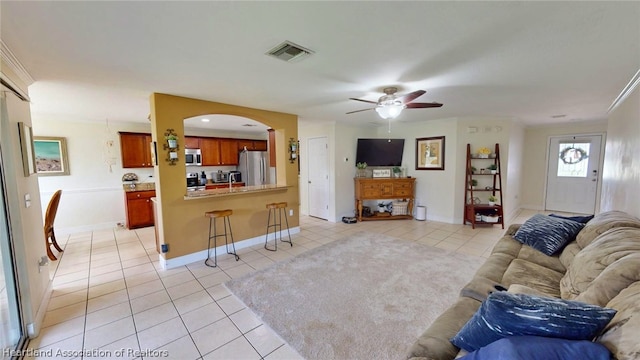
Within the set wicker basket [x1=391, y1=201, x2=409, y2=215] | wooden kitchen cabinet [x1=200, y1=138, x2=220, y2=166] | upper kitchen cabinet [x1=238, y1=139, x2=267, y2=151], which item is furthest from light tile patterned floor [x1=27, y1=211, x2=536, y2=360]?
upper kitchen cabinet [x1=238, y1=139, x2=267, y2=151]

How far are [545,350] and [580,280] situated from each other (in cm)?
123

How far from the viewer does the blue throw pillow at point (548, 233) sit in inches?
91.9

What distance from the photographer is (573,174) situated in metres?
6.11

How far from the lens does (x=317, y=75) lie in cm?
248

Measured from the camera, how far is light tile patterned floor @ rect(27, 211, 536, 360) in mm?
1926

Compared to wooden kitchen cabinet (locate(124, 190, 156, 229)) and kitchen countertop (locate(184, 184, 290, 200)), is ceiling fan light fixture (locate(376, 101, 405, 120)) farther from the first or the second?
wooden kitchen cabinet (locate(124, 190, 156, 229))

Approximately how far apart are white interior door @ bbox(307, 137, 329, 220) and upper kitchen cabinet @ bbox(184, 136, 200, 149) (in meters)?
2.67

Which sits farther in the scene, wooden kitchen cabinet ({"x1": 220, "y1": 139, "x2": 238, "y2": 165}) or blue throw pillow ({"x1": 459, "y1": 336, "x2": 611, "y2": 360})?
wooden kitchen cabinet ({"x1": 220, "y1": 139, "x2": 238, "y2": 165})

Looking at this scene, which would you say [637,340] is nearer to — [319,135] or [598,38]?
[598,38]

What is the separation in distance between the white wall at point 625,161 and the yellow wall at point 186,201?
4.26 meters

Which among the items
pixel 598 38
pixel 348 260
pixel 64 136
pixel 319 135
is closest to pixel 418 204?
pixel 319 135

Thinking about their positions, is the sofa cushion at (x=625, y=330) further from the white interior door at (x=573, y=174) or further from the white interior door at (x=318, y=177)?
the white interior door at (x=573, y=174)

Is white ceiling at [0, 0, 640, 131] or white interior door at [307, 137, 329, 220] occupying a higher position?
white ceiling at [0, 0, 640, 131]

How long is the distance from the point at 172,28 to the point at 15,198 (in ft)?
6.28
